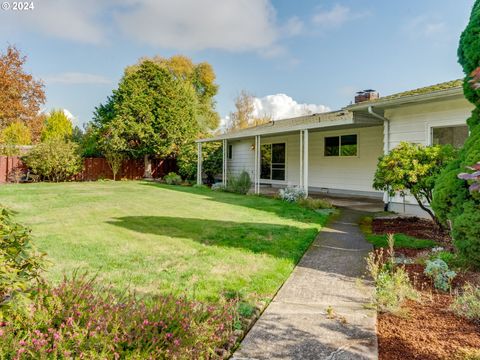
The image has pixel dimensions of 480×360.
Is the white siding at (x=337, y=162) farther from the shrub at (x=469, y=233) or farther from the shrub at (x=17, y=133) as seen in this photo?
the shrub at (x=17, y=133)

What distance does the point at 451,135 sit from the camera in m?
8.61

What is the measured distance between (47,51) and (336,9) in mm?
13981

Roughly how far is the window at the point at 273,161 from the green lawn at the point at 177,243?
7.38 m

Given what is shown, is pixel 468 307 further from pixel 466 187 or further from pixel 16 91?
pixel 16 91

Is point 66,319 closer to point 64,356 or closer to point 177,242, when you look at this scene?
point 64,356

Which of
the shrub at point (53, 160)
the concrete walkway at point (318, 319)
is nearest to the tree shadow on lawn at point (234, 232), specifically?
the concrete walkway at point (318, 319)

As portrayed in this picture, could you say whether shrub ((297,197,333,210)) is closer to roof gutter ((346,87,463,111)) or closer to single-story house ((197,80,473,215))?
single-story house ((197,80,473,215))

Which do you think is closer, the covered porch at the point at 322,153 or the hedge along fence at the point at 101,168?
the covered porch at the point at 322,153

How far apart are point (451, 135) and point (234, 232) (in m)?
6.45

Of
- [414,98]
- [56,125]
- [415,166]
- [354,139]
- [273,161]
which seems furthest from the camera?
[56,125]

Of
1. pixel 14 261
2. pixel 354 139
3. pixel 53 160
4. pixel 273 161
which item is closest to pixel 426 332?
pixel 14 261

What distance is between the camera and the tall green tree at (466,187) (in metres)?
3.63

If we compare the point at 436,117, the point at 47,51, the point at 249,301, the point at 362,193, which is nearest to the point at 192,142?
the point at 47,51

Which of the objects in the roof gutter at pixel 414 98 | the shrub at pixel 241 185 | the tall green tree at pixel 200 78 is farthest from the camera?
the tall green tree at pixel 200 78
